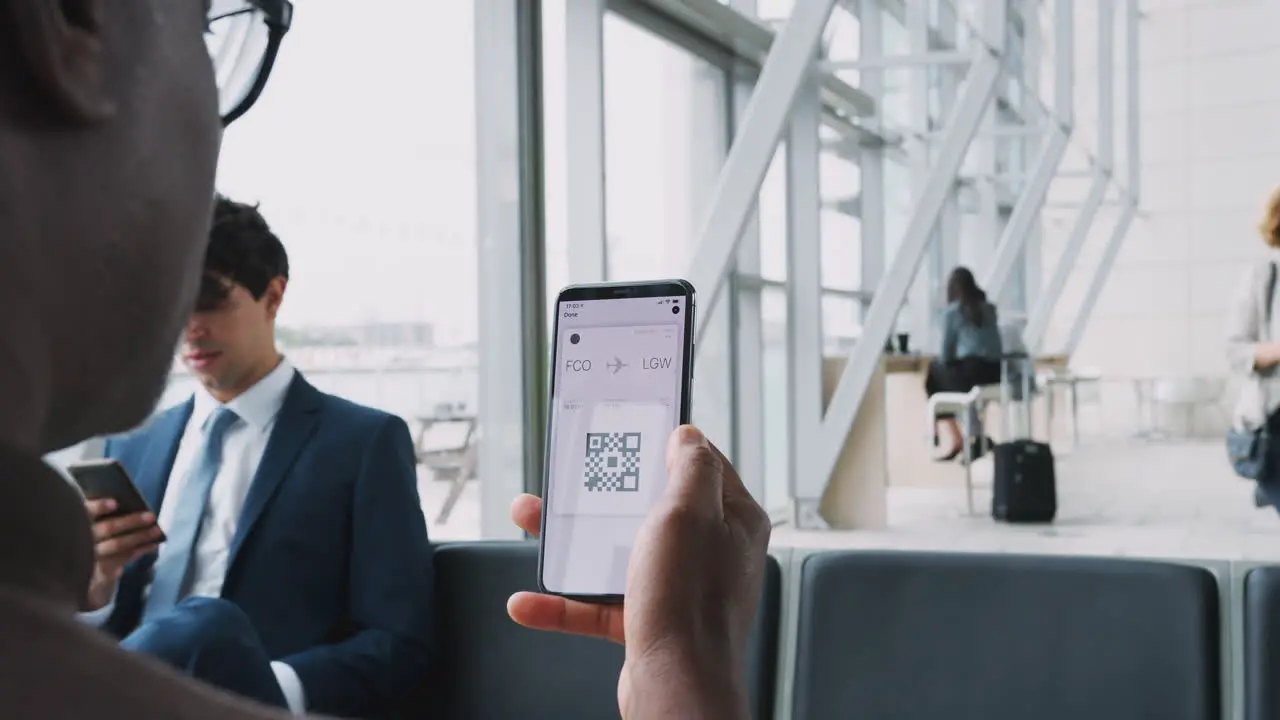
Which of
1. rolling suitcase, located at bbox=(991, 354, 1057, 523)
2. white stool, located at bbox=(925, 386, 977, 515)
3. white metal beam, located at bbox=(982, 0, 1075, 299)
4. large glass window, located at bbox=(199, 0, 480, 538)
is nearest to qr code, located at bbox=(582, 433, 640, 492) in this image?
large glass window, located at bbox=(199, 0, 480, 538)

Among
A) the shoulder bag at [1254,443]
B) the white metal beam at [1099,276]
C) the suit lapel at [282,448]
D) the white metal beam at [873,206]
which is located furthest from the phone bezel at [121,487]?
the white metal beam at [1099,276]

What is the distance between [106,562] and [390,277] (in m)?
2.29

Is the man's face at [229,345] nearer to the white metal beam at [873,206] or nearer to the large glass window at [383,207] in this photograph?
the large glass window at [383,207]

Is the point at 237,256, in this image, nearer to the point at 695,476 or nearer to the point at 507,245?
the point at 695,476

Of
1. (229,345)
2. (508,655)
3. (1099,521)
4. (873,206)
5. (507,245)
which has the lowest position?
(1099,521)

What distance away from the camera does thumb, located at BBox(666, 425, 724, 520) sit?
797 millimetres

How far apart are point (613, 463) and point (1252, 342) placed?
11.0 feet

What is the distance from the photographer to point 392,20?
159 inches

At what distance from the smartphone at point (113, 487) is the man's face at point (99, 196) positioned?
1.64m

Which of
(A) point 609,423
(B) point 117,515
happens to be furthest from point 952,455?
(A) point 609,423

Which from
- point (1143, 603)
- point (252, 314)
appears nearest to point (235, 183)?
point (252, 314)

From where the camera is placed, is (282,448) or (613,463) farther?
(282,448)

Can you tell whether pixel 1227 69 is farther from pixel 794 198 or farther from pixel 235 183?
pixel 235 183

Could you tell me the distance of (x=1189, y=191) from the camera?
16.8 m
